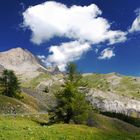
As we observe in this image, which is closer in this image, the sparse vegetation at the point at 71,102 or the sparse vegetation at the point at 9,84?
the sparse vegetation at the point at 71,102

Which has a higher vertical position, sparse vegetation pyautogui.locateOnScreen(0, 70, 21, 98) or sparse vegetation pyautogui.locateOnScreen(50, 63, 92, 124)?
sparse vegetation pyautogui.locateOnScreen(0, 70, 21, 98)

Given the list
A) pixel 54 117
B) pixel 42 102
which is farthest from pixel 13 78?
pixel 54 117

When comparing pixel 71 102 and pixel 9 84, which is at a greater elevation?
pixel 9 84

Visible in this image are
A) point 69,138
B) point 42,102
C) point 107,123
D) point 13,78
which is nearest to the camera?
point 69,138

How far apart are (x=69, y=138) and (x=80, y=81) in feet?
137

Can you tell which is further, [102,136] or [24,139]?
[102,136]

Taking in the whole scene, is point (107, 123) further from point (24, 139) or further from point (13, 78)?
point (24, 139)

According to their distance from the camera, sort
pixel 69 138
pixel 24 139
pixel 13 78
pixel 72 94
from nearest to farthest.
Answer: pixel 24 139 → pixel 69 138 → pixel 72 94 → pixel 13 78

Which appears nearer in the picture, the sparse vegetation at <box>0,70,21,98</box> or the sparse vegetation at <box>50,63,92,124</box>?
the sparse vegetation at <box>50,63,92,124</box>

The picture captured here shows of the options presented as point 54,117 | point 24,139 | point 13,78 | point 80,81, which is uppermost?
point 13,78

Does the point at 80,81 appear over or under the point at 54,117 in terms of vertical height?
over

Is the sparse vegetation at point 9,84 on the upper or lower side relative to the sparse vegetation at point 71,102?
upper

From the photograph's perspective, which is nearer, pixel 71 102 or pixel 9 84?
pixel 71 102

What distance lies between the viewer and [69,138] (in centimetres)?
3419
